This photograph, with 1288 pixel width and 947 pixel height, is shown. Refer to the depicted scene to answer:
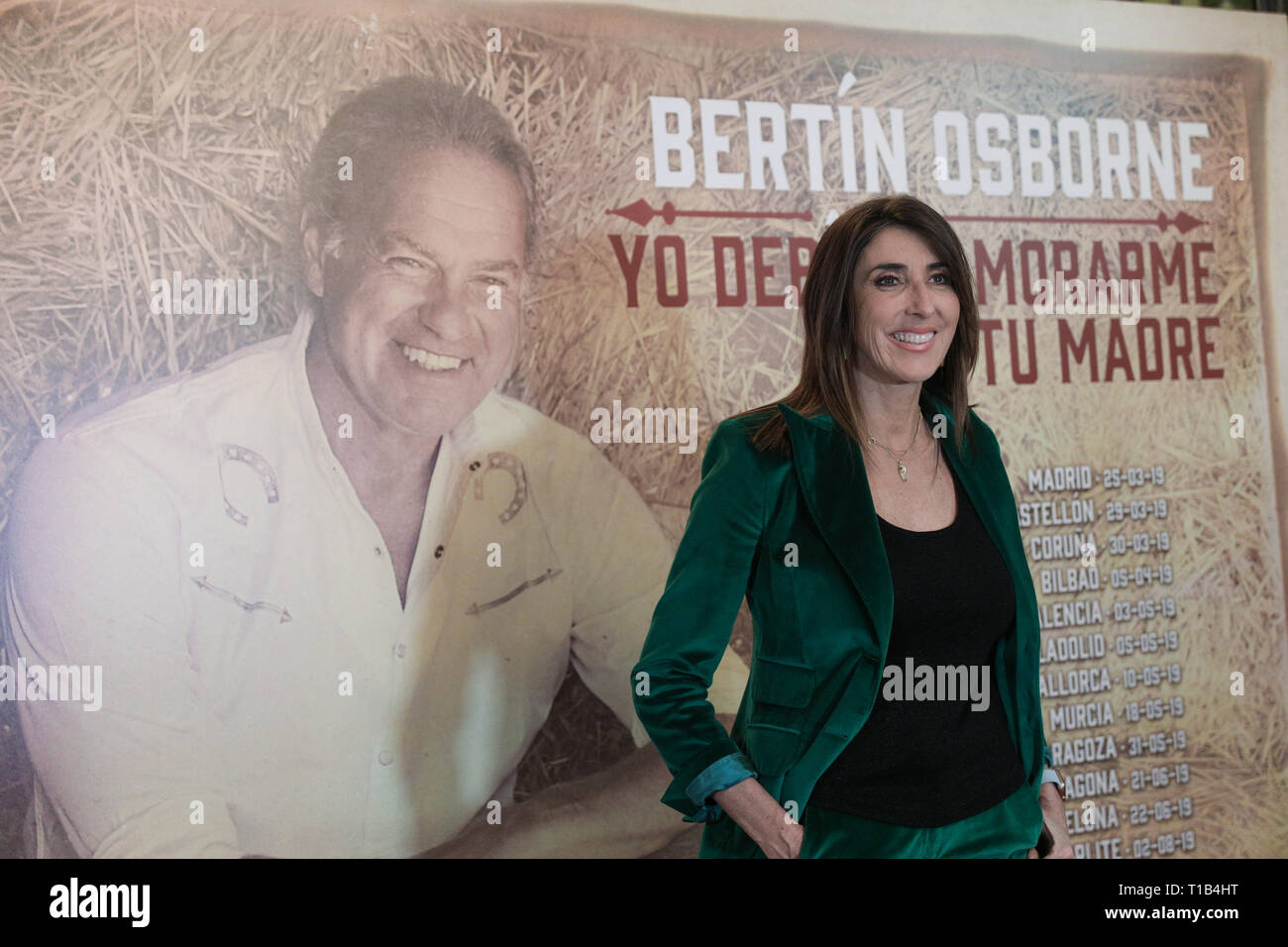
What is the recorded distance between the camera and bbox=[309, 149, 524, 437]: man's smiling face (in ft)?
8.88

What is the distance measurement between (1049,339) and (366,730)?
78.3 inches

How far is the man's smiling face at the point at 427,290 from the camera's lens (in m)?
2.71

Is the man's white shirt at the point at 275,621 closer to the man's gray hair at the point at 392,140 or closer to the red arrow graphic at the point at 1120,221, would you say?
the man's gray hair at the point at 392,140

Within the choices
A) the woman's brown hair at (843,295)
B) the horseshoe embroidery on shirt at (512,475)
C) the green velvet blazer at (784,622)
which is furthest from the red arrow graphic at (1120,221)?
the green velvet blazer at (784,622)

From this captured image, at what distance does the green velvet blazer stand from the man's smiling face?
1.21 metres

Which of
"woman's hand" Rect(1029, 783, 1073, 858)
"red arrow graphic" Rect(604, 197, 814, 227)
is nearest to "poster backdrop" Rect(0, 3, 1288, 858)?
"red arrow graphic" Rect(604, 197, 814, 227)

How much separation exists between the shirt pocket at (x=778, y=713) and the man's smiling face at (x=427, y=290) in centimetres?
135

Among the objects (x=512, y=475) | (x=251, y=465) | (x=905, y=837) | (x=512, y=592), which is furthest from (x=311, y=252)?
(x=905, y=837)

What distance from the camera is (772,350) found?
302cm

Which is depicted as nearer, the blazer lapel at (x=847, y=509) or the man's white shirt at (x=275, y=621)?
the blazer lapel at (x=847, y=509)

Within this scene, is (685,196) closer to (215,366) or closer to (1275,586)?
(215,366)

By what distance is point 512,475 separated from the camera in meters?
2.81

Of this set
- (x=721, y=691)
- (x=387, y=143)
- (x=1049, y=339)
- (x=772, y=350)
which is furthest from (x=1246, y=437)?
(x=387, y=143)

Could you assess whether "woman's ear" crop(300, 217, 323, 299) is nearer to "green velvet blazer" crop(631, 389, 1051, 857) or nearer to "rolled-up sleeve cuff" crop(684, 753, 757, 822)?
"green velvet blazer" crop(631, 389, 1051, 857)
